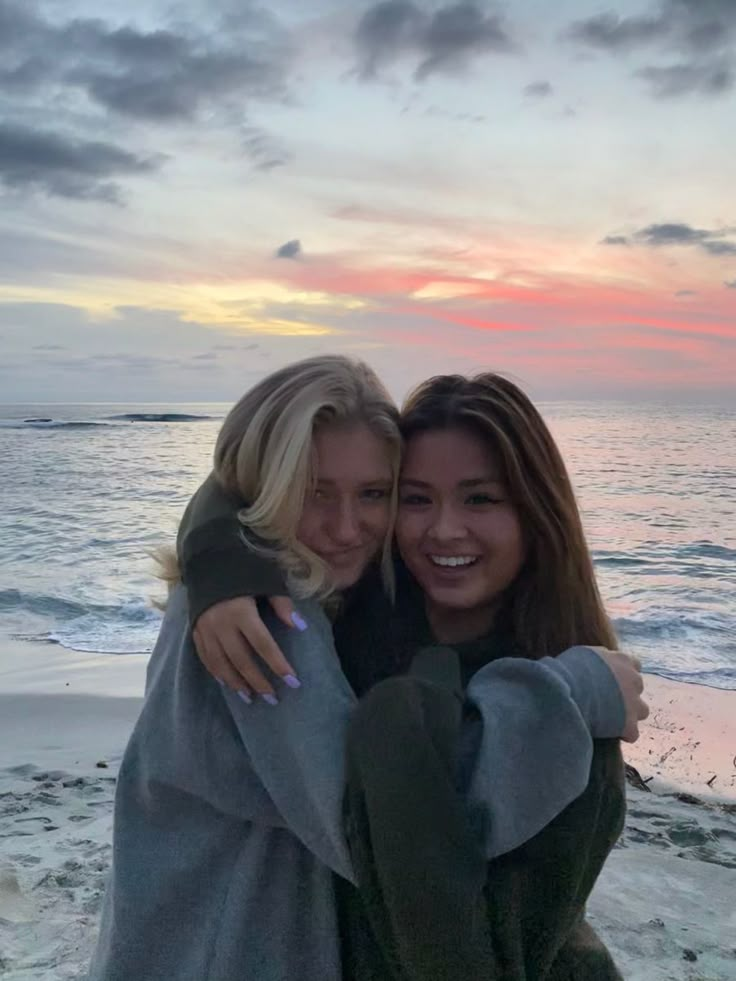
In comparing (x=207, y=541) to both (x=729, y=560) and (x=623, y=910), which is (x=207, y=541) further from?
(x=729, y=560)

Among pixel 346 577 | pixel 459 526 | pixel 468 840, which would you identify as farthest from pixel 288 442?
pixel 468 840

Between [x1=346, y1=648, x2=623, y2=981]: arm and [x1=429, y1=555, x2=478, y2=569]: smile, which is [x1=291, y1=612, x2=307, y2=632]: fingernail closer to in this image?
[x1=346, y1=648, x2=623, y2=981]: arm

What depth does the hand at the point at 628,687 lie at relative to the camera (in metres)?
1.72

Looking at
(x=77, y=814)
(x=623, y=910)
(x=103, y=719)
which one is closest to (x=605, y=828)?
(x=623, y=910)

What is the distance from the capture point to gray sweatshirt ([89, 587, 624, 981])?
1581 mm

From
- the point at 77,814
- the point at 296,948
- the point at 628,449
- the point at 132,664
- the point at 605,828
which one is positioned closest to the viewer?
the point at 605,828

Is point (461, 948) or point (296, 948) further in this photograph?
point (296, 948)

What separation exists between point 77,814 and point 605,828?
4.37 m

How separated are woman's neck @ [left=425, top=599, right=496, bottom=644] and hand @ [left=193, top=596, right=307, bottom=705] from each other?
0.63 metres

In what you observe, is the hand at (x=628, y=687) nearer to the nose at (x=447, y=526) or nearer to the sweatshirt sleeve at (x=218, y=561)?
the nose at (x=447, y=526)

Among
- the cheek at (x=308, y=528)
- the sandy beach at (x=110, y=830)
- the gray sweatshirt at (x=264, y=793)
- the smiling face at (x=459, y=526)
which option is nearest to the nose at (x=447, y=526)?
the smiling face at (x=459, y=526)

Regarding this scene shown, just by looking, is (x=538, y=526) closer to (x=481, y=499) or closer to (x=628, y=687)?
(x=481, y=499)

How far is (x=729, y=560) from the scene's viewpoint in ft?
46.4

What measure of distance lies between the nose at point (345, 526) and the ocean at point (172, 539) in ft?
2.57
